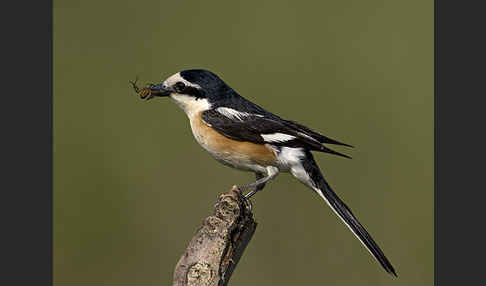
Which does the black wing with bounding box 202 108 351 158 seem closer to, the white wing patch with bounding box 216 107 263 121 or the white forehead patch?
the white wing patch with bounding box 216 107 263 121

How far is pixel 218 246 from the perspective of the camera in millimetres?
4336

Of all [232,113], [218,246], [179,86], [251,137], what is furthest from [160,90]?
[218,246]

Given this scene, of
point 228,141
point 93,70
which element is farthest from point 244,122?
point 93,70

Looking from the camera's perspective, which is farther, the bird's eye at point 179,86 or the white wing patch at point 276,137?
the bird's eye at point 179,86

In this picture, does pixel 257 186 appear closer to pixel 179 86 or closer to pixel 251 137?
pixel 251 137

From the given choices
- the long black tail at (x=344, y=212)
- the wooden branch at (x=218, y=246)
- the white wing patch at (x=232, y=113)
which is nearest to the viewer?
the wooden branch at (x=218, y=246)

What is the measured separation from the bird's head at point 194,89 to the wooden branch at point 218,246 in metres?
0.86

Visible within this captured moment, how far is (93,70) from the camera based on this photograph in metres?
7.89

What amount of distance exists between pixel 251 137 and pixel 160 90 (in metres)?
0.79

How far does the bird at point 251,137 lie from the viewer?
498 centimetres

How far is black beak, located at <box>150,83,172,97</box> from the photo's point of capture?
5.16 metres

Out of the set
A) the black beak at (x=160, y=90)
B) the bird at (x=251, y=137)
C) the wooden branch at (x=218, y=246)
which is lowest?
the wooden branch at (x=218, y=246)

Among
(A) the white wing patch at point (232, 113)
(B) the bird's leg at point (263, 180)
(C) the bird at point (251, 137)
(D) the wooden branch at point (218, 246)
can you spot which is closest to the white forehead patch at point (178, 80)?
(C) the bird at point (251, 137)

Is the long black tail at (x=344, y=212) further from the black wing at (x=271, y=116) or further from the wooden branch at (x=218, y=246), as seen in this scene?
the wooden branch at (x=218, y=246)
